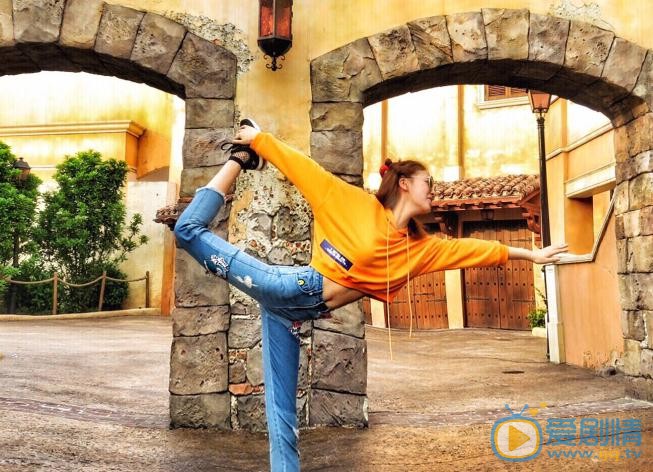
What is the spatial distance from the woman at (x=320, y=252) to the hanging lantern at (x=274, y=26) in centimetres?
260

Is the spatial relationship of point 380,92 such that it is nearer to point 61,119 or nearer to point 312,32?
point 312,32

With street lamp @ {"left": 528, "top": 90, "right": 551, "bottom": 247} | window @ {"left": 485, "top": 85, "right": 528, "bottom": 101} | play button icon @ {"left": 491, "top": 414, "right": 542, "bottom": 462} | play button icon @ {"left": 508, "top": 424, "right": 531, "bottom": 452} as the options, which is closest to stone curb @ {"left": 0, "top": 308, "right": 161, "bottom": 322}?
window @ {"left": 485, "top": 85, "right": 528, "bottom": 101}

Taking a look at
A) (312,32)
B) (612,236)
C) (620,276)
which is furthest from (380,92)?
(612,236)

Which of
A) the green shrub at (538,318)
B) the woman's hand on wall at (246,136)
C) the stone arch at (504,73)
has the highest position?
the stone arch at (504,73)

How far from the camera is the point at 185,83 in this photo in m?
5.48

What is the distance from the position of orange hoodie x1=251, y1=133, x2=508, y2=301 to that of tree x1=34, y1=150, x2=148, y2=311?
15274mm

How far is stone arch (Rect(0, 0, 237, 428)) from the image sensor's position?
531 cm

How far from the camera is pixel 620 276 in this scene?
248 inches

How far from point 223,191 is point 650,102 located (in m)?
4.16

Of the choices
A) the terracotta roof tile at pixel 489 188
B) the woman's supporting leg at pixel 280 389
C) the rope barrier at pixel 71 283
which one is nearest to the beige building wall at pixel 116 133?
the rope barrier at pixel 71 283

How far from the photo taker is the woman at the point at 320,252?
291cm

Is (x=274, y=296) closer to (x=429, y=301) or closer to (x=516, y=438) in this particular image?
(x=516, y=438)

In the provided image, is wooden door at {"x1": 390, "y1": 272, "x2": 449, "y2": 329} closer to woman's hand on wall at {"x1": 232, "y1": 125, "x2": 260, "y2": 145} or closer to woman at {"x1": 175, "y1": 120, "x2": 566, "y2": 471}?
woman at {"x1": 175, "y1": 120, "x2": 566, "y2": 471}

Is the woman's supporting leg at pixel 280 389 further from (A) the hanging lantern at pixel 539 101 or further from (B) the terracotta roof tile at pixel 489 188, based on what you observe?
(B) the terracotta roof tile at pixel 489 188
